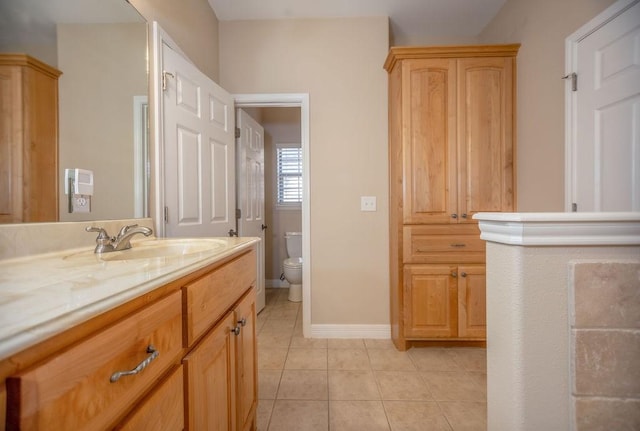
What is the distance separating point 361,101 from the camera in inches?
89.6

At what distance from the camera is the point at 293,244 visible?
369 cm

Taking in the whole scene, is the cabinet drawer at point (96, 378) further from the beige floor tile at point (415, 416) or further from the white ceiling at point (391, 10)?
the white ceiling at point (391, 10)

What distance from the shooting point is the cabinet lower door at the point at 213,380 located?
676mm

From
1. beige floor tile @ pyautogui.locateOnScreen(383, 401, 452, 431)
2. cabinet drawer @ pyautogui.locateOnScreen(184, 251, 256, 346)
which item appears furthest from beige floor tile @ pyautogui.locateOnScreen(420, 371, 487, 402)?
cabinet drawer @ pyautogui.locateOnScreen(184, 251, 256, 346)

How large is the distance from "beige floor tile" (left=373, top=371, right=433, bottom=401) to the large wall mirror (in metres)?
1.67

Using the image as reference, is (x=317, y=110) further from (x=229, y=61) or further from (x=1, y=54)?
(x=1, y=54)

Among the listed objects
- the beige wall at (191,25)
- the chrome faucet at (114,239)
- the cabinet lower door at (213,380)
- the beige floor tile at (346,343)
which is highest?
the beige wall at (191,25)

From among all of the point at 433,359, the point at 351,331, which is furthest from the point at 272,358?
the point at 433,359

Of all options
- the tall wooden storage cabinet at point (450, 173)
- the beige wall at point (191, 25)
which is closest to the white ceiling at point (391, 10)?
the beige wall at point (191, 25)

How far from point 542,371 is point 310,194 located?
185cm

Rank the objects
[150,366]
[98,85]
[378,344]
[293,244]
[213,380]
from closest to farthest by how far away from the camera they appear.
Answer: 1. [150,366]
2. [213,380]
3. [98,85]
4. [378,344]
5. [293,244]

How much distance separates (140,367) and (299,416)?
1.22 meters

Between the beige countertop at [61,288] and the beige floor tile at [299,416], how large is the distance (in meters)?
1.05

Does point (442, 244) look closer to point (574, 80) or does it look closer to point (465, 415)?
point (465, 415)
